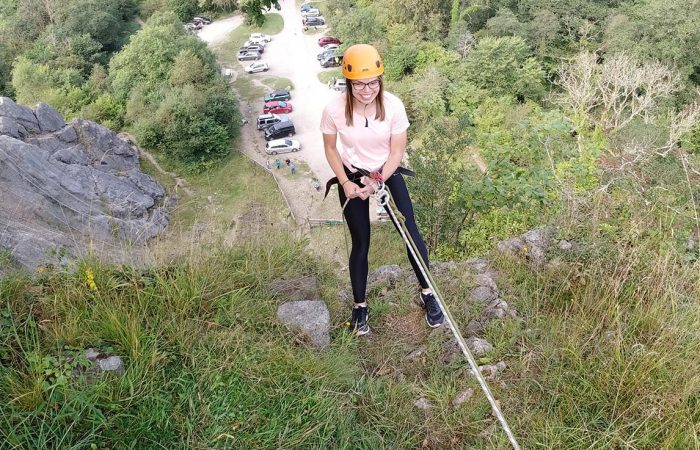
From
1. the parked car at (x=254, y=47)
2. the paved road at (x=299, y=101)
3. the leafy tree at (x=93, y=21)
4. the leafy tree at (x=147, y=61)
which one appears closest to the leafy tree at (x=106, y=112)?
the leafy tree at (x=147, y=61)

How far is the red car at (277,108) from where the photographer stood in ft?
87.1

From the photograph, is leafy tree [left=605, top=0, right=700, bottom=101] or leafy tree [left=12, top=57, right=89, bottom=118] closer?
leafy tree [left=605, top=0, right=700, bottom=101]

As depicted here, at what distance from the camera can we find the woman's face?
2863mm

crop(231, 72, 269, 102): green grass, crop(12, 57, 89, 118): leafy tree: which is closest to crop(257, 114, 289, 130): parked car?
crop(231, 72, 269, 102): green grass

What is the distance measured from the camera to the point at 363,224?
331cm

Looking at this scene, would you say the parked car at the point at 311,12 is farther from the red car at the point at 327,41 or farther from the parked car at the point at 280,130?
the parked car at the point at 280,130

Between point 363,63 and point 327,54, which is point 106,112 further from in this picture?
point 363,63

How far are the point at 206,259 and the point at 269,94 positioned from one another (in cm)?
2654

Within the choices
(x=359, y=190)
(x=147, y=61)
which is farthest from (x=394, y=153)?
(x=147, y=61)

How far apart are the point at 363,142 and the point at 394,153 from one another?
226 mm

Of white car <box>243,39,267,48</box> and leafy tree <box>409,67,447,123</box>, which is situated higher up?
leafy tree <box>409,67,447,123</box>

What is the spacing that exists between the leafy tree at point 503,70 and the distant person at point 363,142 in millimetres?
23231

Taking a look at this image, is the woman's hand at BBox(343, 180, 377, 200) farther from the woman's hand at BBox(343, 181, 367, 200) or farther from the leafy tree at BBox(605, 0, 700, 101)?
the leafy tree at BBox(605, 0, 700, 101)

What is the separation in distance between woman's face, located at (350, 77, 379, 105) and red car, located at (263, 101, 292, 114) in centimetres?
2459
